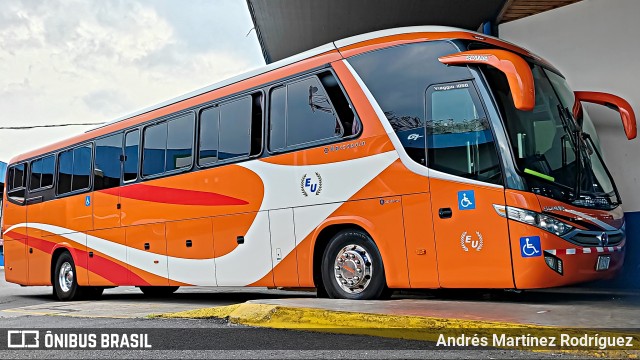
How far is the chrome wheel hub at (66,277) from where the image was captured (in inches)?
535

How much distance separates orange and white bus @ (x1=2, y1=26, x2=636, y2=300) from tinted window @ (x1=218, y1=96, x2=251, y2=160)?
3cm

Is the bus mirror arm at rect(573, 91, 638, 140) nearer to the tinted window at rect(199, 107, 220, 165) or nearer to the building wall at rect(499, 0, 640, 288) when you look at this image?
the building wall at rect(499, 0, 640, 288)

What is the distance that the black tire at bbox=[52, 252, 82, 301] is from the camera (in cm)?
1342

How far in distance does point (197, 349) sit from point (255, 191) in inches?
153

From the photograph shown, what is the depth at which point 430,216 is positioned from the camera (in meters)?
7.25

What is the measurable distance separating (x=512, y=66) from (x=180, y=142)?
5803 mm

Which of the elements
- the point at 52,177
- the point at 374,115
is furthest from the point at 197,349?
the point at 52,177

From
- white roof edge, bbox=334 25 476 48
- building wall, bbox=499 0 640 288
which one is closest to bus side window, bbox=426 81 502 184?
white roof edge, bbox=334 25 476 48

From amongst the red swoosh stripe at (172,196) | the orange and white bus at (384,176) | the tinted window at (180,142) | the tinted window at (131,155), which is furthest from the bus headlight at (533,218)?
the tinted window at (131,155)

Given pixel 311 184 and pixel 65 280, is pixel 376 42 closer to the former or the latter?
pixel 311 184

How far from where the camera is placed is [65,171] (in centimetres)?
1387

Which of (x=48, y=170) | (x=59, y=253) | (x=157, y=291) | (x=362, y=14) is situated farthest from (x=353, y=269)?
(x=48, y=170)

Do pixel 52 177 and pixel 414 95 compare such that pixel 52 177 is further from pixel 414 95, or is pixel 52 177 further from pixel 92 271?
pixel 414 95

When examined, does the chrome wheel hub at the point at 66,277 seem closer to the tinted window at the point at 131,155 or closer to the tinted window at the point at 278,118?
the tinted window at the point at 131,155
